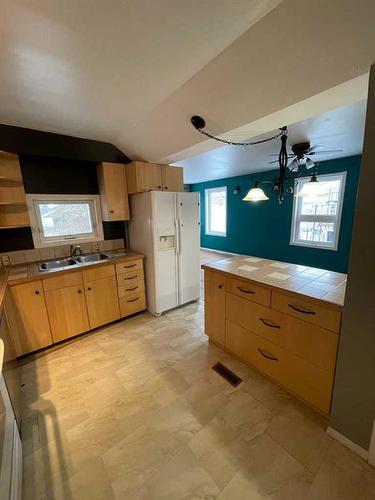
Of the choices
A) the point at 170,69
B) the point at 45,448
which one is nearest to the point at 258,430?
the point at 45,448

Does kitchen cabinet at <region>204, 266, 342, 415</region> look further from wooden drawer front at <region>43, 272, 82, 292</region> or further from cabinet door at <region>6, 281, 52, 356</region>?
cabinet door at <region>6, 281, 52, 356</region>

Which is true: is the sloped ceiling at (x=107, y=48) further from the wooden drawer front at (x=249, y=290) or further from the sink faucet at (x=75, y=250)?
the wooden drawer front at (x=249, y=290)

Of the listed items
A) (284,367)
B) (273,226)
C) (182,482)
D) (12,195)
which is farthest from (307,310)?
(273,226)

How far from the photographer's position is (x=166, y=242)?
296 centimetres

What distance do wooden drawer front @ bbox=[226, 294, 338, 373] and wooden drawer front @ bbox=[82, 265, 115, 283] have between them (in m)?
1.54

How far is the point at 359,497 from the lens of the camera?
3.65ft

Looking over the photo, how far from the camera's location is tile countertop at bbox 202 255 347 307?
146 centimetres

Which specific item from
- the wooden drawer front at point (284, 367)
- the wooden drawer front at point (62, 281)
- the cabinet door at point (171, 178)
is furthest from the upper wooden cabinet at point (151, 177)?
the wooden drawer front at point (284, 367)

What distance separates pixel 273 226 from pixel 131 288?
12.4ft

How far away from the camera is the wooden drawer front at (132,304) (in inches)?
112

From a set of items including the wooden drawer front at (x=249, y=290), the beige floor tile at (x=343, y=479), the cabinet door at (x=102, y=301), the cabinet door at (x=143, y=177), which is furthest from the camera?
the cabinet door at (x=143, y=177)

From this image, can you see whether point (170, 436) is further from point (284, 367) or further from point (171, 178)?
point (171, 178)

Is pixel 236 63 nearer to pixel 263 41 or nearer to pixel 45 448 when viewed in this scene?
pixel 263 41

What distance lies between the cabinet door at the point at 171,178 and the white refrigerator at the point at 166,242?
0.20 metres
